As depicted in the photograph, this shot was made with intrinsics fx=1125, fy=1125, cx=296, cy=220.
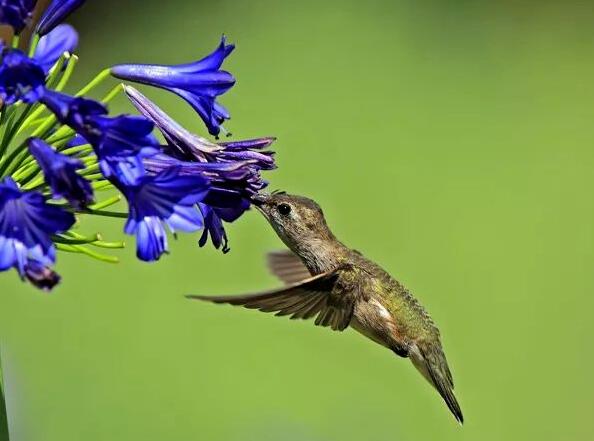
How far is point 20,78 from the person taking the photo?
1.85 m

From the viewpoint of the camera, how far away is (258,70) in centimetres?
995

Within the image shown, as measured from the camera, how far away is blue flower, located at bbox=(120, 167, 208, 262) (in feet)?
6.39

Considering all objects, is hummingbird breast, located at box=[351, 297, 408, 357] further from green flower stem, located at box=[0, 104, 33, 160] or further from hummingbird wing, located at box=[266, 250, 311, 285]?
green flower stem, located at box=[0, 104, 33, 160]

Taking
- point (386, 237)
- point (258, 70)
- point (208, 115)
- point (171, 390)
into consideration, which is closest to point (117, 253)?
point (171, 390)

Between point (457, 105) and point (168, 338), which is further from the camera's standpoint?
point (457, 105)

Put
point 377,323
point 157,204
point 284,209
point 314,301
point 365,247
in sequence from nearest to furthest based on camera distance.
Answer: point 157,204 → point 314,301 → point 284,209 → point 377,323 → point 365,247

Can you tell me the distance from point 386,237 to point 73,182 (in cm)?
668

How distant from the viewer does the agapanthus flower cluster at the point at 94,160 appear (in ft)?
6.07

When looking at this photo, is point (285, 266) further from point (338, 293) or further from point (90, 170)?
point (90, 170)

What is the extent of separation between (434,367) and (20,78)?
1.71 meters

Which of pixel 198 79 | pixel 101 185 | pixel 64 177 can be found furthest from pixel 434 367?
pixel 64 177

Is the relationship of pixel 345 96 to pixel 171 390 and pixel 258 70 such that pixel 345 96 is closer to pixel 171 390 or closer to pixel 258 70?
pixel 258 70

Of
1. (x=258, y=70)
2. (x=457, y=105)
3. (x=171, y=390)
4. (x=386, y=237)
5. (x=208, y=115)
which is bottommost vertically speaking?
(x=171, y=390)

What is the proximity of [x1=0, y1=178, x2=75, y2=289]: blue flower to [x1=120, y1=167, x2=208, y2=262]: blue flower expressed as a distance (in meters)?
0.14
